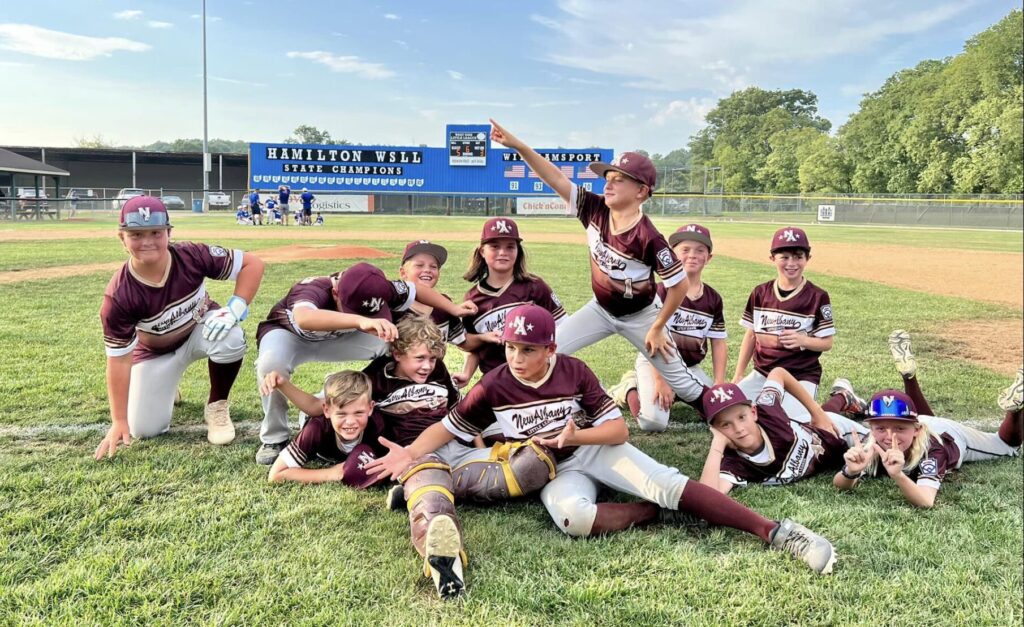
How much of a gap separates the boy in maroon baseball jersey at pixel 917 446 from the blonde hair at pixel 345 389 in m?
2.20

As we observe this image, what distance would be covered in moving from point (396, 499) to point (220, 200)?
38.8 metres

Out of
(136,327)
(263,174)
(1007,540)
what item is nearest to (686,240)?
(1007,540)

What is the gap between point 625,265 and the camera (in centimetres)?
372

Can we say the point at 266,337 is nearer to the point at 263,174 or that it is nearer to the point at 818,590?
the point at 818,590

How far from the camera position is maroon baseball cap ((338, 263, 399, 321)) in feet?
10.6

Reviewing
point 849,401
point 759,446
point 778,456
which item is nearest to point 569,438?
point 759,446

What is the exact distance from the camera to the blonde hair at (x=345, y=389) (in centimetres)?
296

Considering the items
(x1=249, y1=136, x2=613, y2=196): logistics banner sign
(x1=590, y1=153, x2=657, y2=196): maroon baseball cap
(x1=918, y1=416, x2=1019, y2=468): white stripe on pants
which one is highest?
(x1=249, y1=136, x2=613, y2=196): logistics banner sign

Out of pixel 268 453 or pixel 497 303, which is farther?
pixel 497 303

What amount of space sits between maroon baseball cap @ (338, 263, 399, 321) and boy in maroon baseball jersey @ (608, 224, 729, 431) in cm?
170

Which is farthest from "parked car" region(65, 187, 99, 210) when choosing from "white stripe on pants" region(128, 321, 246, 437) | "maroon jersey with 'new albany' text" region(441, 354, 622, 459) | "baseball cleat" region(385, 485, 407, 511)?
"maroon jersey with 'new albany' text" region(441, 354, 622, 459)

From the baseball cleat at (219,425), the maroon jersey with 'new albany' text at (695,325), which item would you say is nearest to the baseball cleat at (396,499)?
the baseball cleat at (219,425)

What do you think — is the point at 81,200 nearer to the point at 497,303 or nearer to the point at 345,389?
the point at 497,303

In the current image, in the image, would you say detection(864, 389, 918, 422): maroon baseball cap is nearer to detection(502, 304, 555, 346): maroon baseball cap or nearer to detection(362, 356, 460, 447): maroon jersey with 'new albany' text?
detection(502, 304, 555, 346): maroon baseball cap
